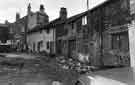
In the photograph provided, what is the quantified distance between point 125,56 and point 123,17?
10.3 ft

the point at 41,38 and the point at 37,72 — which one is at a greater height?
the point at 41,38

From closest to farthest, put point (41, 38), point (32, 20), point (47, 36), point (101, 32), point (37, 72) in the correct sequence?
point (37, 72) → point (101, 32) → point (47, 36) → point (41, 38) → point (32, 20)

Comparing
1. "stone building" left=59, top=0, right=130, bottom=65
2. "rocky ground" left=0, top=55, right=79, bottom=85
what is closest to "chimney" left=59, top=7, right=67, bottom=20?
"stone building" left=59, top=0, right=130, bottom=65

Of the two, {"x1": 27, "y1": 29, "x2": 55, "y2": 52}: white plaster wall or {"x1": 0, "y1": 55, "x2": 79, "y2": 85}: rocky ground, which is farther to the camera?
{"x1": 27, "y1": 29, "x2": 55, "y2": 52}: white plaster wall

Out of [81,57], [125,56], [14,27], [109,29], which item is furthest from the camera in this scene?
[14,27]

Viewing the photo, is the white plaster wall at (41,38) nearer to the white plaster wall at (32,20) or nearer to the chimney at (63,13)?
the white plaster wall at (32,20)

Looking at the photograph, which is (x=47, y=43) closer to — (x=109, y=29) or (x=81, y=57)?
(x=81, y=57)

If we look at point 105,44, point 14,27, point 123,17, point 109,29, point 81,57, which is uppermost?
point 14,27

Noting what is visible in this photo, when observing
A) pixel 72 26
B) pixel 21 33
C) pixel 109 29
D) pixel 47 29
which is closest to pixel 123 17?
pixel 109 29

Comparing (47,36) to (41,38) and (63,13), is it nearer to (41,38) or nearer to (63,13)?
(41,38)

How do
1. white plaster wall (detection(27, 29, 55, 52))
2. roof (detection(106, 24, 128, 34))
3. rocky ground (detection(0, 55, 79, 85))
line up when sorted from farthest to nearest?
1. white plaster wall (detection(27, 29, 55, 52))
2. roof (detection(106, 24, 128, 34))
3. rocky ground (detection(0, 55, 79, 85))

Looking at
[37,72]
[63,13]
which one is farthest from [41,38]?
[37,72]

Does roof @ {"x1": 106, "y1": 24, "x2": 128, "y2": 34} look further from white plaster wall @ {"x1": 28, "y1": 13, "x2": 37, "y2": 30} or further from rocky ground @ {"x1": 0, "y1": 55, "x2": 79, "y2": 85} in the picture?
white plaster wall @ {"x1": 28, "y1": 13, "x2": 37, "y2": 30}

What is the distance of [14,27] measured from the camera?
37.0 metres
